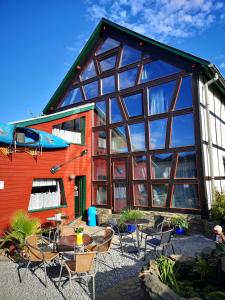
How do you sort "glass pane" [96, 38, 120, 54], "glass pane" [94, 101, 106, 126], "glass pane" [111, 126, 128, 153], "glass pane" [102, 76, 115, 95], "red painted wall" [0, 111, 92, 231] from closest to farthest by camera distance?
"red painted wall" [0, 111, 92, 231], "glass pane" [111, 126, 128, 153], "glass pane" [102, 76, 115, 95], "glass pane" [94, 101, 106, 126], "glass pane" [96, 38, 120, 54]

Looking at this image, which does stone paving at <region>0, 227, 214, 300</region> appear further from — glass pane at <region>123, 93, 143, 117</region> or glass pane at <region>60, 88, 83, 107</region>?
glass pane at <region>60, 88, 83, 107</region>

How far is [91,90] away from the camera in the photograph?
537 inches

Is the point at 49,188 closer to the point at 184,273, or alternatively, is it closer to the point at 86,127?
the point at 86,127

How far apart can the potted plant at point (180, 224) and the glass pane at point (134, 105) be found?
495 centimetres

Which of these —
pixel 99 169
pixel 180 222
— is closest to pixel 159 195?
pixel 180 222

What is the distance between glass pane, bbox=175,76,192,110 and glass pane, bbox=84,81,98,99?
15.6 feet

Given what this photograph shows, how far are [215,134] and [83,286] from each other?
856cm

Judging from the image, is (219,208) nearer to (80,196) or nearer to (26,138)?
(80,196)

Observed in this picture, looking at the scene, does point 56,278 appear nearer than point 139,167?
Yes

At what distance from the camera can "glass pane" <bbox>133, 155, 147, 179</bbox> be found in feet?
36.3

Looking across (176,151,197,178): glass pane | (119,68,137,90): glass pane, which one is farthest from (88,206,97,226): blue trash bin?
(119,68,137,90): glass pane

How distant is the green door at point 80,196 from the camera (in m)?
12.3

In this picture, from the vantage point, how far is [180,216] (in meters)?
9.56

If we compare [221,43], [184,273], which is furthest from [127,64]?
[184,273]
